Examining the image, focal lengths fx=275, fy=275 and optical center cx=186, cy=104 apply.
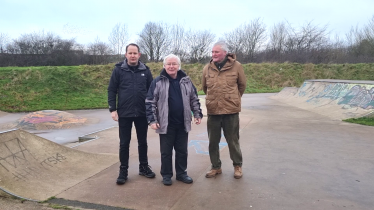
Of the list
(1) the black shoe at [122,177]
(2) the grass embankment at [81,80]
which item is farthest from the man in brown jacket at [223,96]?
(2) the grass embankment at [81,80]

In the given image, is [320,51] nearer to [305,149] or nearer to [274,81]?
[274,81]

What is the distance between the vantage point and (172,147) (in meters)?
3.86

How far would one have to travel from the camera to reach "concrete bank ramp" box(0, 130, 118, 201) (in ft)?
11.6

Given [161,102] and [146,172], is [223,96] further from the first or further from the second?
[146,172]

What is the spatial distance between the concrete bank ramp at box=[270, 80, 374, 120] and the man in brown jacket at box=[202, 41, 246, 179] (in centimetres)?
672

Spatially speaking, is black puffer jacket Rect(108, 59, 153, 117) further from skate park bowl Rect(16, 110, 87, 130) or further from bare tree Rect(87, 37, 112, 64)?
Answer: bare tree Rect(87, 37, 112, 64)

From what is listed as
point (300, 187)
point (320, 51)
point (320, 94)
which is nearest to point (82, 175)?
point (300, 187)

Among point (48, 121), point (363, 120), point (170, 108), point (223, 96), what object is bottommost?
point (48, 121)

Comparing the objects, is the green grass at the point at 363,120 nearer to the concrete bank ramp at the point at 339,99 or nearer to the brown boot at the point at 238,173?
the concrete bank ramp at the point at 339,99

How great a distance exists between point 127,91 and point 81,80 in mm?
19875

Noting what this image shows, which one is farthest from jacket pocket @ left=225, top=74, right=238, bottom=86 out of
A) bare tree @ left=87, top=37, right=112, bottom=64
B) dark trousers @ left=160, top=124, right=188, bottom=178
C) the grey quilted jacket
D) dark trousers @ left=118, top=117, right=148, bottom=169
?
bare tree @ left=87, top=37, right=112, bottom=64

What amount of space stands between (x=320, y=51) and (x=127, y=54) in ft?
126

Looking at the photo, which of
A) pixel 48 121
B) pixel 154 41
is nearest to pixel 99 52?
pixel 154 41

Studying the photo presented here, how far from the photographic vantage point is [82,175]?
4.14 m
